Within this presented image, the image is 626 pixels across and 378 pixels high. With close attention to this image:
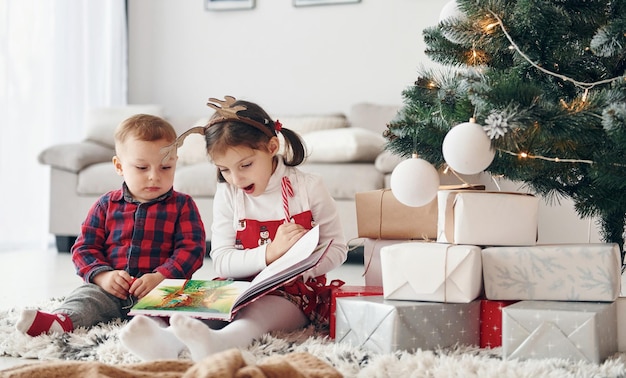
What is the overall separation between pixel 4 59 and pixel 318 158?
4.98 feet

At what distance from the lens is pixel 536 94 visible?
1.39 meters

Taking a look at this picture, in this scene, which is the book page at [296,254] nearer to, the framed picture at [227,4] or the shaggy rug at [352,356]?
the shaggy rug at [352,356]

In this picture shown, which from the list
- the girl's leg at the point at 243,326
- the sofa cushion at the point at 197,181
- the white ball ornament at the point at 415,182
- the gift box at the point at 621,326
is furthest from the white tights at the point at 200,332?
the sofa cushion at the point at 197,181

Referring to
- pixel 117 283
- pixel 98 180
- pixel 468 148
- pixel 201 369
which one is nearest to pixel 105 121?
pixel 98 180

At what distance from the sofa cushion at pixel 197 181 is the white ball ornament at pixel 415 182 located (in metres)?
2.08

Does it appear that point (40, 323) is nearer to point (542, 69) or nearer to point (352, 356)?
point (352, 356)

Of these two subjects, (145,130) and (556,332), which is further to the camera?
(145,130)

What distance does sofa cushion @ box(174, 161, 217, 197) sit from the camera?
11.4 feet

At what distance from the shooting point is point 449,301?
4.73 ft

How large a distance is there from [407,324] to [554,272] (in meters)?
0.28

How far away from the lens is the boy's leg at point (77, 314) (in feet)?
5.09

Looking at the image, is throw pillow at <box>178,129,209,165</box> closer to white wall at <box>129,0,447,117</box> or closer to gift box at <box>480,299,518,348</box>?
white wall at <box>129,0,447,117</box>

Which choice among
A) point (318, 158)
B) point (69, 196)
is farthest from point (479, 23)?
point (69, 196)

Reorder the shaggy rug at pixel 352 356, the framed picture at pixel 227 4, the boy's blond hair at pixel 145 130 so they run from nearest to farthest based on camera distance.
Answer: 1. the shaggy rug at pixel 352 356
2. the boy's blond hair at pixel 145 130
3. the framed picture at pixel 227 4
